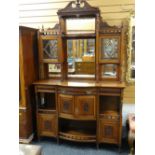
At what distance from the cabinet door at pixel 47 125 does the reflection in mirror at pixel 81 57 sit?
2.62 feet

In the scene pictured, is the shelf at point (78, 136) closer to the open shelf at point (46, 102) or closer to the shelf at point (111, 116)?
the shelf at point (111, 116)

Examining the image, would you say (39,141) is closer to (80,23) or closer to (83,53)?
(83,53)

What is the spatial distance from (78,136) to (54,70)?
1198 millimetres

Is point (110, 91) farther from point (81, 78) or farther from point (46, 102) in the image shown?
point (46, 102)

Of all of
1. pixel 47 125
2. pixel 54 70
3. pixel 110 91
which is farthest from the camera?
pixel 54 70

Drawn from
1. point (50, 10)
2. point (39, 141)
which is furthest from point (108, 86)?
point (50, 10)

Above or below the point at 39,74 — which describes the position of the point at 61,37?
above

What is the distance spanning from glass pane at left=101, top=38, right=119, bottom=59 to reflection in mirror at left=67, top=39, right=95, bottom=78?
0.71 feet

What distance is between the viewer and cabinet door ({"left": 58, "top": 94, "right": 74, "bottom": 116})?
295 cm

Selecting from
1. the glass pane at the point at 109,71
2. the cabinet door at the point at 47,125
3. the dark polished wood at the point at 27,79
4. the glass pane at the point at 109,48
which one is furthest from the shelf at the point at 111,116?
the dark polished wood at the point at 27,79

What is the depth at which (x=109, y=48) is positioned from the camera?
10.1 ft

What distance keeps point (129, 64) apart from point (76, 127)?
140cm

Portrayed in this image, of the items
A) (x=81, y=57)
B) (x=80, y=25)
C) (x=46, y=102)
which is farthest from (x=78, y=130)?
(x=80, y=25)

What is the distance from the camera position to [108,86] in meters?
2.84
